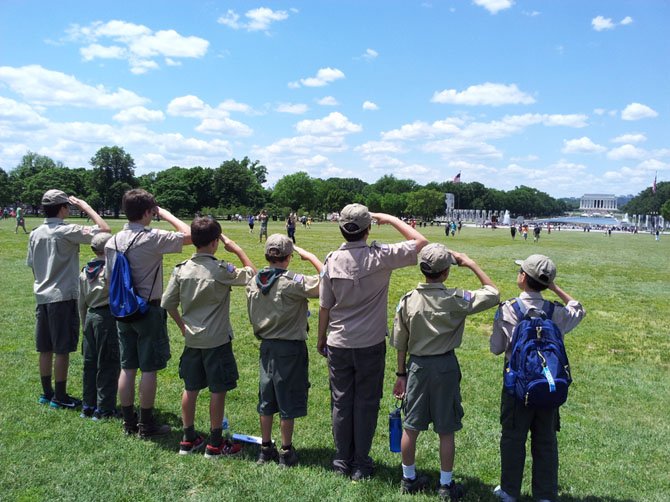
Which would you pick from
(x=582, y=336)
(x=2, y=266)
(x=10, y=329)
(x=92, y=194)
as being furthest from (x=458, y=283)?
(x=92, y=194)

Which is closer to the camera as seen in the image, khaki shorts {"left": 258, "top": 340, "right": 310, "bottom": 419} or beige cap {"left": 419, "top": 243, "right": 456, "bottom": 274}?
beige cap {"left": 419, "top": 243, "right": 456, "bottom": 274}

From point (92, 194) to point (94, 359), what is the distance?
4064 inches

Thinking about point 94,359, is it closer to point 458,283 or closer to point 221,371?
point 221,371

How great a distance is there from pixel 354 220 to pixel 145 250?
2.01 metres

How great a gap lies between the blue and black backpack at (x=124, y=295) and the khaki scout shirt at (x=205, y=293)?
0.34 metres

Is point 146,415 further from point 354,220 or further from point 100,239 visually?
point 354,220

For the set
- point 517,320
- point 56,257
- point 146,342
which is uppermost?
point 56,257

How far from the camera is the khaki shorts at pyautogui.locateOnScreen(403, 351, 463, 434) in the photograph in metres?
3.99

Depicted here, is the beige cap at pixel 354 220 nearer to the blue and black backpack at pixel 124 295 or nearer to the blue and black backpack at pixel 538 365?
the blue and black backpack at pixel 538 365

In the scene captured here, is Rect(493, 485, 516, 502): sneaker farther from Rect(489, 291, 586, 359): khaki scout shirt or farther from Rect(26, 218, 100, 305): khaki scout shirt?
Rect(26, 218, 100, 305): khaki scout shirt

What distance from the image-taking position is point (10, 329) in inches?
368

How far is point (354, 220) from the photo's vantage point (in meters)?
4.14

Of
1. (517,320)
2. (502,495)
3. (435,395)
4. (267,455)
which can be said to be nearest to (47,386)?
(267,455)

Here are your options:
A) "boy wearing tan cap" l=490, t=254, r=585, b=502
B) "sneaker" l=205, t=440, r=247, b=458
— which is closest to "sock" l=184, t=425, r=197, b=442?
"sneaker" l=205, t=440, r=247, b=458
